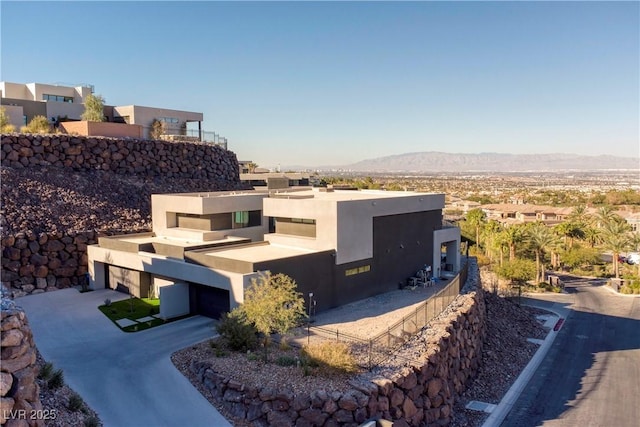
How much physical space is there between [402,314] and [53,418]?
15195 mm

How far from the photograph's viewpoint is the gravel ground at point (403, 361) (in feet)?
53.6

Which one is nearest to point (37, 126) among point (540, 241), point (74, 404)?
point (74, 404)

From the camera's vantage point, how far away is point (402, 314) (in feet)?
76.8

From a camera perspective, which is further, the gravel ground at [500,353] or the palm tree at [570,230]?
the palm tree at [570,230]

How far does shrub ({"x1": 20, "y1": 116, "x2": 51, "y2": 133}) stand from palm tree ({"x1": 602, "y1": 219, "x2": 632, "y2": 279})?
2077 inches

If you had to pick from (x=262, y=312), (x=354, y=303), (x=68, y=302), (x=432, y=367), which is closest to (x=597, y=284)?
(x=354, y=303)

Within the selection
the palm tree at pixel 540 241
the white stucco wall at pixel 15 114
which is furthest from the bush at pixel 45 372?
the palm tree at pixel 540 241

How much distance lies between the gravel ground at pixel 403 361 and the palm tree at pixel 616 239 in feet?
60.1

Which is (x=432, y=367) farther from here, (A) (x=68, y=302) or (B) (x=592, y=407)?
(A) (x=68, y=302)

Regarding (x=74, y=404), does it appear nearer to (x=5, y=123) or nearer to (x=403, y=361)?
(x=403, y=361)

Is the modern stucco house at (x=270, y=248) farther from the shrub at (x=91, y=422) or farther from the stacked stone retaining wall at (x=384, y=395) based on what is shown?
the shrub at (x=91, y=422)

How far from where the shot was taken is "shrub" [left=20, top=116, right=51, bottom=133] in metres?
38.9

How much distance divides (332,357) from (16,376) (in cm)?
946

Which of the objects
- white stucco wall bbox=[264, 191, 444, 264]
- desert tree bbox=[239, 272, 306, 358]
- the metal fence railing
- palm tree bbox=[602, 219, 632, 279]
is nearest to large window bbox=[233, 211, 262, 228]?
white stucco wall bbox=[264, 191, 444, 264]
